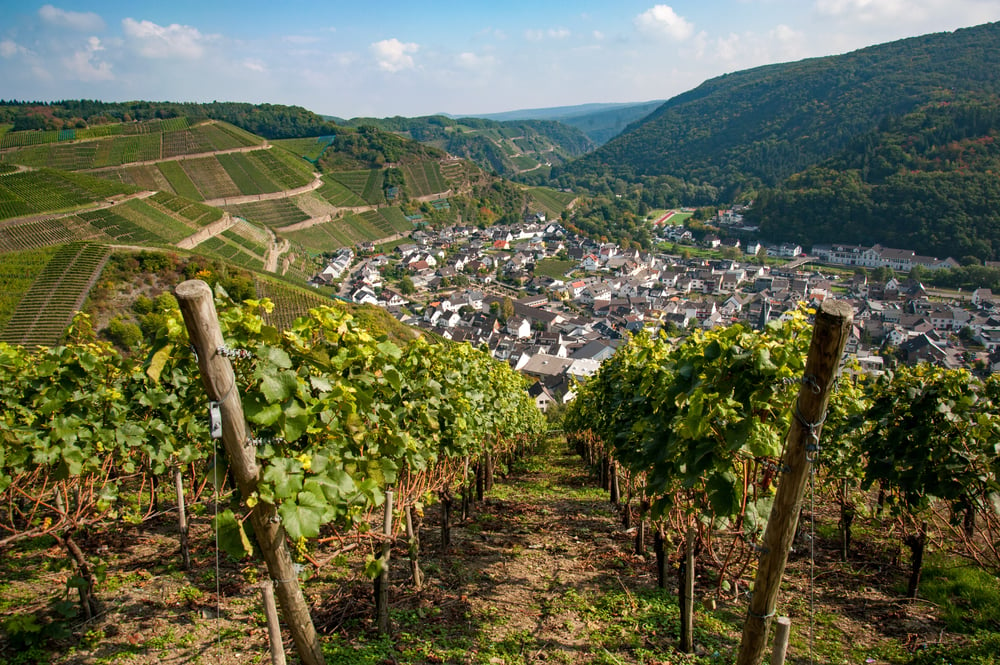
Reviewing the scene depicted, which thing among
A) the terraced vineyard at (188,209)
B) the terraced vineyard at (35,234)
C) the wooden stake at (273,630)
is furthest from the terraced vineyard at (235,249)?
the wooden stake at (273,630)

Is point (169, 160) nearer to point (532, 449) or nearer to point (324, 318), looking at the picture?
point (532, 449)

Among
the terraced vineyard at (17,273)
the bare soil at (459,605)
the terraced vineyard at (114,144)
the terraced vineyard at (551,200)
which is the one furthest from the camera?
the terraced vineyard at (551,200)

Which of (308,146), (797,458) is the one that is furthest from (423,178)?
(797,458)

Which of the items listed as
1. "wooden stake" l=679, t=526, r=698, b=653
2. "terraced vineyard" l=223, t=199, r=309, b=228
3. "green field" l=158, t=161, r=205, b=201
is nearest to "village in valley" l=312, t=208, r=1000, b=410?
"terraced vineyard" l=223, t=199, r=309, b=228

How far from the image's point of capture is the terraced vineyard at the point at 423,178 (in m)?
125

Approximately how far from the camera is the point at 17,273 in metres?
37.3

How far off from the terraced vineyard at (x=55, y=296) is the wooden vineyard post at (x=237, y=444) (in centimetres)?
3469

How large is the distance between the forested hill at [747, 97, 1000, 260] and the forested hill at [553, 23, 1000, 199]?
74.6 feet

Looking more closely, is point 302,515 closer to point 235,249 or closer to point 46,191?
point 235,249

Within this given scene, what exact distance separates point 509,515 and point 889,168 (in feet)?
371

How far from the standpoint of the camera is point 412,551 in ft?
18.5

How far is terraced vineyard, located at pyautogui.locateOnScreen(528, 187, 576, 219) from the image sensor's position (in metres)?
140

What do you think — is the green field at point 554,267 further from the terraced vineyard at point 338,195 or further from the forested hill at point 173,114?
the forested hill at point 173,114

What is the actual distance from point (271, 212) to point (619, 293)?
5985 centimetres
